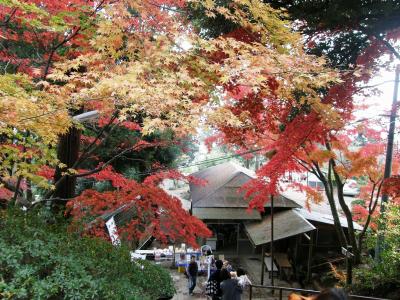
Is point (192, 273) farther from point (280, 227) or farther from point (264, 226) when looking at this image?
point (264, 226)

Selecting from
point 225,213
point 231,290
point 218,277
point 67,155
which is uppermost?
point 67,155

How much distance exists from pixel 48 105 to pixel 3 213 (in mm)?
1684

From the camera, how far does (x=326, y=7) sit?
6262 mm

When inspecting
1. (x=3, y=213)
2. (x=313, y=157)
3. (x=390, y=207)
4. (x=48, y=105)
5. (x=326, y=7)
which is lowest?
(x=3, y=213)

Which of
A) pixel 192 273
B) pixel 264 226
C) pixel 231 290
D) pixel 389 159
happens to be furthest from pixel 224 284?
pixel 264 226

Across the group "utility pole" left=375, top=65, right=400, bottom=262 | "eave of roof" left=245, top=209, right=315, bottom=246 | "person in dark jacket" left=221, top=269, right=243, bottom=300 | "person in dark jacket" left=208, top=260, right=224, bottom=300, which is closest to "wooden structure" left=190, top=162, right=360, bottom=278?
"eave of roof" left=245, top=209, right=315, bottom=246

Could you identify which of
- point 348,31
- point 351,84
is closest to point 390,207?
point 351,84

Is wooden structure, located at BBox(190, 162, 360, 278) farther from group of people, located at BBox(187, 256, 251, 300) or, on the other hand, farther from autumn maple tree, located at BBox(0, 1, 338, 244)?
autumn maple tree, located at BBox(0, 1, 338, 244)

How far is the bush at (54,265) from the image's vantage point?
382 cm

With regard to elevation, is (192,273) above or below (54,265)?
below

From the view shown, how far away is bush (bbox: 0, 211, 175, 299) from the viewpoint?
12.5ft

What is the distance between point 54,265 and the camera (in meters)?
4.33

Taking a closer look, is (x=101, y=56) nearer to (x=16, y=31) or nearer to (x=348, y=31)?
(x=16, y=31)

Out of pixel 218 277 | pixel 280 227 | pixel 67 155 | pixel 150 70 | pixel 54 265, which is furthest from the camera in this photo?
pixel 280 227
